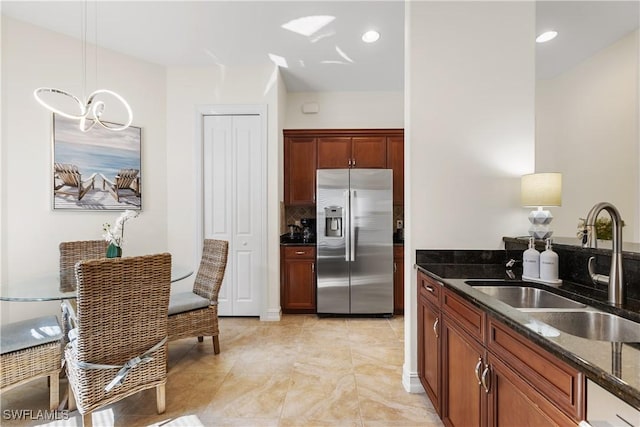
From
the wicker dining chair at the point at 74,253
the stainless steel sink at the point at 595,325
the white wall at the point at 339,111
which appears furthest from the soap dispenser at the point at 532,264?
the wicker dining chair at the point at 74,253

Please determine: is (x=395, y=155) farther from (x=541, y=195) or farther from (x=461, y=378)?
(x=461, y=378)

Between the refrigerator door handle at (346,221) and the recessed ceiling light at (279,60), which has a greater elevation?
the recessed ceiling light at (279,60)

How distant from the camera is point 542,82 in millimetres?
3580

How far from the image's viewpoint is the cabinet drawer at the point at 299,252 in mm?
3752

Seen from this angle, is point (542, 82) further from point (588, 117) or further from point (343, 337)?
point (343, 337)

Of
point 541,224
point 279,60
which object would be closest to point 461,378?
point 541,224

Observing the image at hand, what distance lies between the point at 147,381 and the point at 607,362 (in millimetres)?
2165

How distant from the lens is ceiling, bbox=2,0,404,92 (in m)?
2.60

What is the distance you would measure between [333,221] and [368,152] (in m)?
1.08

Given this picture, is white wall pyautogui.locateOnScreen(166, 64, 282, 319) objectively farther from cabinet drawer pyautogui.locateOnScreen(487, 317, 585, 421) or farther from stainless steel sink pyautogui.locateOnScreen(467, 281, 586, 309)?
cabinet drawer pyautogui.locateOnScreen(487, 317, 585, 421)

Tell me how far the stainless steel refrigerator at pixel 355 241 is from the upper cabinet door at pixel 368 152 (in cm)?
39

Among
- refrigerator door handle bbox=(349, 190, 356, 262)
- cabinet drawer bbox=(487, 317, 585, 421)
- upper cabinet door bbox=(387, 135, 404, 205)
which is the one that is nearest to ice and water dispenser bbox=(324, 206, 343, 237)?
refrigerator door handle bbox=(349, 190, 356, 262)

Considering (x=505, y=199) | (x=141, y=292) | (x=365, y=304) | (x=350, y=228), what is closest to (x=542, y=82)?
(x=505, y=199)

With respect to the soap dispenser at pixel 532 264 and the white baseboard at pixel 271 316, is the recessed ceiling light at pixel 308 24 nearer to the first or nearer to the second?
the soap dispenser at pixel 532 264
